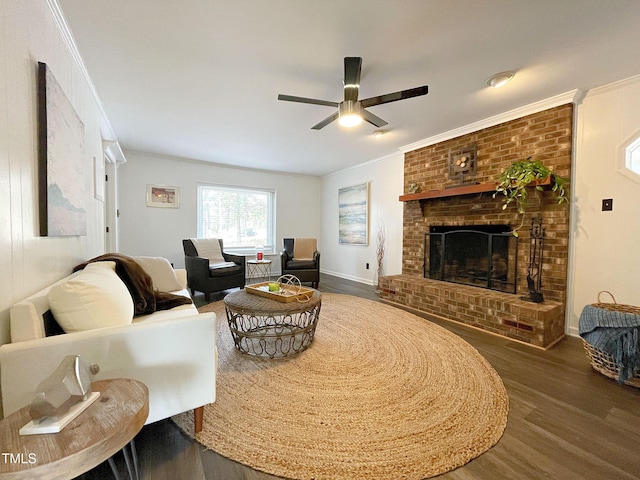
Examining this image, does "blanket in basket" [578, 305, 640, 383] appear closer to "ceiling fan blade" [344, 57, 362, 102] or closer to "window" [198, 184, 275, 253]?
"ceiling fan blade" [344, 57, 362, 102]

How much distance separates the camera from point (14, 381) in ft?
3.08

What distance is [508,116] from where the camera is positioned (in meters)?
2.99

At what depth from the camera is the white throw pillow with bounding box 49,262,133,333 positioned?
3.81ft

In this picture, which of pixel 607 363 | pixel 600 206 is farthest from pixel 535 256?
pixel 607 363

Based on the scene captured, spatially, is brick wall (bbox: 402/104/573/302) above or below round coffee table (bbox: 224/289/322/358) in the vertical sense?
above

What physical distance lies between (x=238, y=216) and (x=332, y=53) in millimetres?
4173

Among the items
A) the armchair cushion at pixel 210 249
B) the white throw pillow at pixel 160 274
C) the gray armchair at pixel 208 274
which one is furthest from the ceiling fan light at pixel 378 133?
the armchair cushion at pixel 210 249

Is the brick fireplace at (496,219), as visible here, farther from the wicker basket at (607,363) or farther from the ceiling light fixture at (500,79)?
the ceiling light fixture at (500,79)

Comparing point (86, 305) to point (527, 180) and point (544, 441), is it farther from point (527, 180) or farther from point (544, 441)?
point (527, 180)

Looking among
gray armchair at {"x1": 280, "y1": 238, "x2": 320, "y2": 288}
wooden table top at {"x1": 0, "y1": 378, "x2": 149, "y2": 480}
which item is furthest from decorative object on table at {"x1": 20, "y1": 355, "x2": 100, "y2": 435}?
gray armchair at {"x1": 280, "y1": 238, "x2": 320, "y2": 288}

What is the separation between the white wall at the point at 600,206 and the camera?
2297 millimetres

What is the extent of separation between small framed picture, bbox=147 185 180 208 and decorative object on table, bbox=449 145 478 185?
4.57 metres

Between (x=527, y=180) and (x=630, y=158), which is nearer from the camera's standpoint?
→ (x=630, y=158)

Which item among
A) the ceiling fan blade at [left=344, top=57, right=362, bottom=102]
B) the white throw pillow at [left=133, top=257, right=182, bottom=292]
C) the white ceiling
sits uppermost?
the white ceiling
